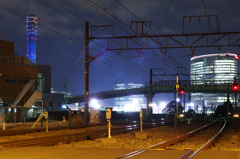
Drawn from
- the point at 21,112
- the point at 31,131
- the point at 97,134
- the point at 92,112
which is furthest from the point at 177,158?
the point at 21,112

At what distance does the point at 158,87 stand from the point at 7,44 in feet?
150

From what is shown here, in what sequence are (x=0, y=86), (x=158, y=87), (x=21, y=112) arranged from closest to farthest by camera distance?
(x=21, y=112)
(x=0, y=86)
(x=158, y=87)

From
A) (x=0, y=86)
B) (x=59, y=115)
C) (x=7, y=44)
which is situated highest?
(x=7, y=44)

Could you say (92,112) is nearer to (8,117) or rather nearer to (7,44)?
(8,117)

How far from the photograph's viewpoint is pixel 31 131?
25.1 m

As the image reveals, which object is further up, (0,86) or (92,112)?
(0,86)

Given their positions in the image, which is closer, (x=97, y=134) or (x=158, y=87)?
(x=97, y=134)

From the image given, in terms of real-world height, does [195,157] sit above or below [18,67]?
below

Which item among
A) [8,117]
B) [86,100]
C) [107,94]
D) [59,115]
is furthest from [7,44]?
[107,94]

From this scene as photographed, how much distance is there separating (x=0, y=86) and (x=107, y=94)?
236ft

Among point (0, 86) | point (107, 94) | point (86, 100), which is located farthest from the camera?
point (107, 94)

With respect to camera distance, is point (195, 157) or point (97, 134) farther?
point (97, 134)

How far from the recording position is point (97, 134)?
23047mm

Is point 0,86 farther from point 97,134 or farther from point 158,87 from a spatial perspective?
point 158,87
